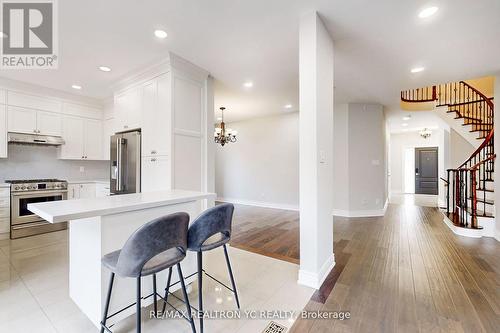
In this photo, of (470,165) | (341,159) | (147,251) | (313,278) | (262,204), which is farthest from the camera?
(262,204)

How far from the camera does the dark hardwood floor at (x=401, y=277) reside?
173cm

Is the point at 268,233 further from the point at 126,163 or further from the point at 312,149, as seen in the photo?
the point at 126,163

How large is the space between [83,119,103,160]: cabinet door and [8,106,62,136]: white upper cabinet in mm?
493

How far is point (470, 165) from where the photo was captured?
5.29 metres

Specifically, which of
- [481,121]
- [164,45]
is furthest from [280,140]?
[481,121]

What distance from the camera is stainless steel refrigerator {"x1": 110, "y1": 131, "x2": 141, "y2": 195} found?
12.0ft

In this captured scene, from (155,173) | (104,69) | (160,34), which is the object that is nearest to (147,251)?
(155,173)

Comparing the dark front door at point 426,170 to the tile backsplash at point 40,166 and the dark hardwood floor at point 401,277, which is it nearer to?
the dark hardwood floor at point 401,277

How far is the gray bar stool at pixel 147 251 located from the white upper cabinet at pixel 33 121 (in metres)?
4.31

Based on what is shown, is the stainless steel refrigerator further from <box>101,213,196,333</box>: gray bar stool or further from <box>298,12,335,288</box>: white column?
<box>298,12,335,288</box>: white column

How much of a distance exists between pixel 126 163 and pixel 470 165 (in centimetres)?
758

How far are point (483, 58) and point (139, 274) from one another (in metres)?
4.93

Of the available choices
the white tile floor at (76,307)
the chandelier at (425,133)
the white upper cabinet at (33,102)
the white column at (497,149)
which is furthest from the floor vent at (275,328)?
the chandelier at (425,133)

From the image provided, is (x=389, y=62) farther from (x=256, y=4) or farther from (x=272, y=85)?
(x=256, y=4)
